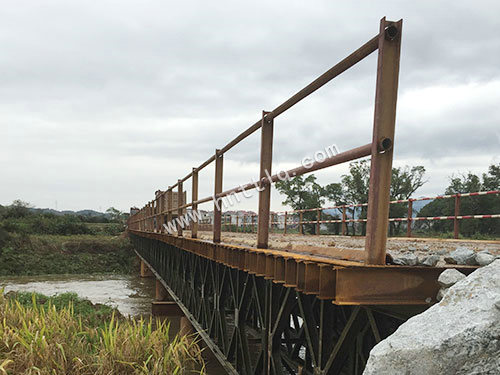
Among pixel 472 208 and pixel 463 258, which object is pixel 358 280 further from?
pixel 472 208

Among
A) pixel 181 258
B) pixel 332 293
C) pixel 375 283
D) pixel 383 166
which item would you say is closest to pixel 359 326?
pixel 332 293

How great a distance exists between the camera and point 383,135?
343 centimetres

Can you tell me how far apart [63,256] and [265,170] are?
113 ft

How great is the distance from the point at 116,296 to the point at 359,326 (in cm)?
2183

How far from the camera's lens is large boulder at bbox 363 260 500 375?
2611mm

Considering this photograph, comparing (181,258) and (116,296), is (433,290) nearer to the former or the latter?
(181,258)

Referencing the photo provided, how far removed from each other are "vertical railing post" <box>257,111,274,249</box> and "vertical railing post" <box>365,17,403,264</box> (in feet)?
7.80

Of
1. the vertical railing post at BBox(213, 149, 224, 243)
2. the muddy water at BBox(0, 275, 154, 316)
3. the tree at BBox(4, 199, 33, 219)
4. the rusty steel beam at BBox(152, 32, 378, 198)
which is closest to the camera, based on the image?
the rusty steel beam at BBox(152, 32, 378, 198)

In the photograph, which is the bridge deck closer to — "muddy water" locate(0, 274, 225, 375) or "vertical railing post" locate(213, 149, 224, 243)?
→ "vertical railing post" locate(213, 149, 224, 243)

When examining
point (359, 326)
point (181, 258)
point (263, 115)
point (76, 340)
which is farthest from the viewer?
point (181, 258)

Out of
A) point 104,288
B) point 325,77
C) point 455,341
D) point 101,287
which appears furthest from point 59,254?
point 455,341

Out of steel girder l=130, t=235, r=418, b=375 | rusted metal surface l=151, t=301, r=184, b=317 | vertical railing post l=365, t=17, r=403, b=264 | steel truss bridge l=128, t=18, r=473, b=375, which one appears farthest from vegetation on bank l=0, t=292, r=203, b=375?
rusted metal surface l=151, t=301, r=184, b=317

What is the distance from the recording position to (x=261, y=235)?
6070 mm

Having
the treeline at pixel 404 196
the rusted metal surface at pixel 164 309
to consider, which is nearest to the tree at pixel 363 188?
the treeline at pixel 404 196
